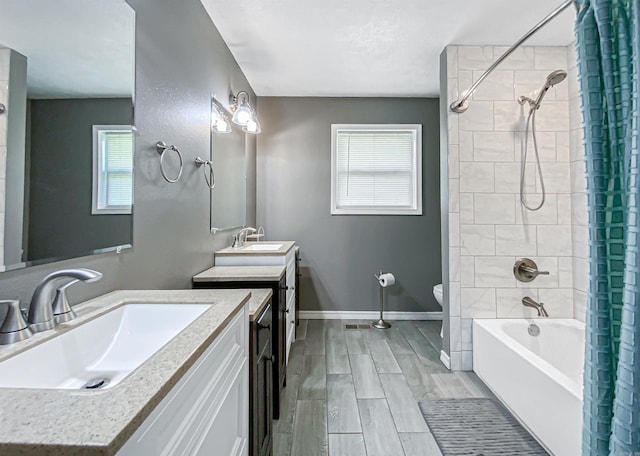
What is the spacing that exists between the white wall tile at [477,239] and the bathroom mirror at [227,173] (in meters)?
1.89

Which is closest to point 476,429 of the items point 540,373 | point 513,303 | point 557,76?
point 540,373

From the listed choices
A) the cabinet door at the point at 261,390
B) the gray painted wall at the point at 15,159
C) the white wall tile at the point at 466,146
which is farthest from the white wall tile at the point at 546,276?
the gray painted wall at the point at 15,159

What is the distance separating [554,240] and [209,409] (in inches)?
106

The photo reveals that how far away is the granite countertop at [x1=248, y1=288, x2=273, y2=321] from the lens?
4.18 feet

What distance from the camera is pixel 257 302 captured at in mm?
1408

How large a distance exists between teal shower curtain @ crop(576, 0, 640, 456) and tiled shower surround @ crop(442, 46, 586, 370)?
1.46 m

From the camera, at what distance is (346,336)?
9.87ft

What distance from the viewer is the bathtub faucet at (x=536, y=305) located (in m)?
2.29

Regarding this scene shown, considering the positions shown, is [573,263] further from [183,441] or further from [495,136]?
[183,441]

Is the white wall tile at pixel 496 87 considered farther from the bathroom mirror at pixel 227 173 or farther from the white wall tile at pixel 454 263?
the bathroom mirror at pixel 227 173

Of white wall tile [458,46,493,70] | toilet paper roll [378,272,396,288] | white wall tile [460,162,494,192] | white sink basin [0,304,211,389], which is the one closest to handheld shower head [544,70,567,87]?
white wall tile [458,46,493,70]

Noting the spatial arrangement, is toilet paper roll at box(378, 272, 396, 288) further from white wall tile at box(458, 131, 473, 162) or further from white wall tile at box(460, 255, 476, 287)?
white wall tile at box(458, 131, 473, 162)

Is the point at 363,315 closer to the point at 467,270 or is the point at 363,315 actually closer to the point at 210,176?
the point at 467,270

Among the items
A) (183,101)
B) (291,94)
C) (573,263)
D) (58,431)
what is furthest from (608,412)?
(291,94)
